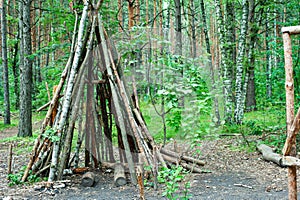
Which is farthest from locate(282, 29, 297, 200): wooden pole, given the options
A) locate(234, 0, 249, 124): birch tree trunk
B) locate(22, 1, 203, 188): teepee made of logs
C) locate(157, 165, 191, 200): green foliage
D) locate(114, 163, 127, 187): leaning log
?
locate(234, 0, 249, 124): birch tree trunk

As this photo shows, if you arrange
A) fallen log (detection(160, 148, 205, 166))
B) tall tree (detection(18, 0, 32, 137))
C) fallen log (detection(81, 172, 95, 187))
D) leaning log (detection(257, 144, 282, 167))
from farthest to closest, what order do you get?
1. tall tree (detection(18, 0, 32, 137))
2. leaning log (detection(257, 144, 282, 167))
3. fallen log (detection(160, 148, 205, 166))
4. fallen log (detection(81, 172, 95, 187))

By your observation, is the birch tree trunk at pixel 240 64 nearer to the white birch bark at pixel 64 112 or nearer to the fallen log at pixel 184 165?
the fallen log at pixel 184 165

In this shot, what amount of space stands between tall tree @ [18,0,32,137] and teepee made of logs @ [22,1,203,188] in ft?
13.7

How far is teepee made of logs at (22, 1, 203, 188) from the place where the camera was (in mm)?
5672

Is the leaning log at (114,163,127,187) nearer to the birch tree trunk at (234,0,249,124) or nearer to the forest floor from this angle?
the forest floor

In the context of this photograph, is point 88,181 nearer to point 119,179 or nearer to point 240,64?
point 119,179

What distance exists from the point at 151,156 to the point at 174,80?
4.49 feet

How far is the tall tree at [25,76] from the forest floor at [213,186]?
3.22 metres

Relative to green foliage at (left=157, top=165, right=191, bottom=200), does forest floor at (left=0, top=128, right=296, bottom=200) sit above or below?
below

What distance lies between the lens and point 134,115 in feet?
20.1

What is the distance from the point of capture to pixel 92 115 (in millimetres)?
6355

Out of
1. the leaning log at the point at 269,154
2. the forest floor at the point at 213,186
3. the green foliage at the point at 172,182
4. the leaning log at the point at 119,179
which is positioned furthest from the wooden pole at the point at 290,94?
the leaning log at the point at 269,154

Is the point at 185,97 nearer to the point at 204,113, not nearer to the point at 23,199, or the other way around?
the point at 204,113

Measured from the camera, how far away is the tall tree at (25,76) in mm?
9953
